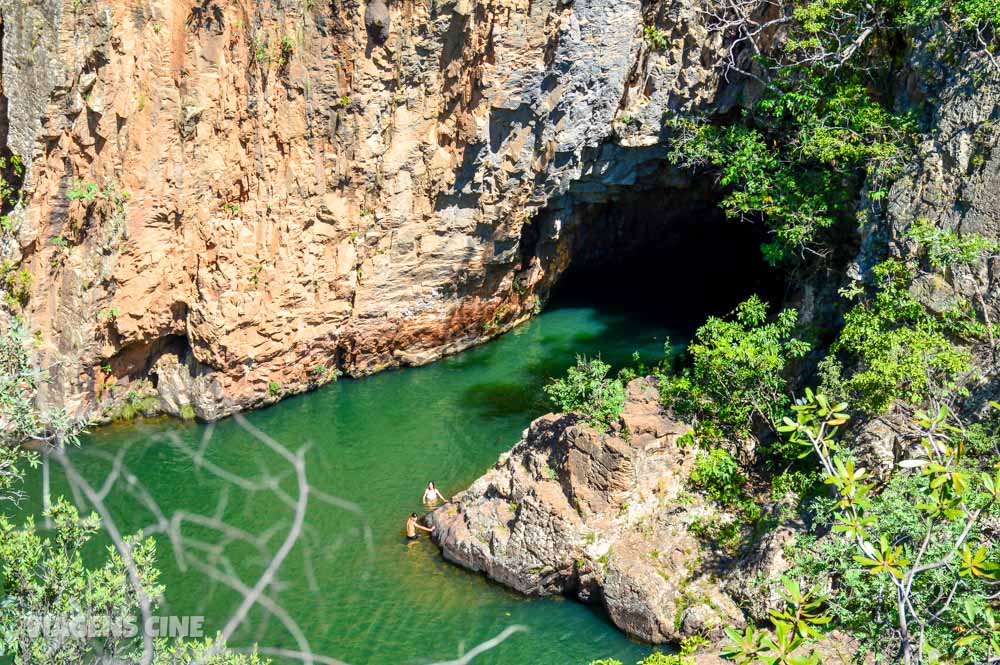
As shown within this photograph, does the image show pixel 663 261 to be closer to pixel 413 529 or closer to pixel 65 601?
pixel 413 529

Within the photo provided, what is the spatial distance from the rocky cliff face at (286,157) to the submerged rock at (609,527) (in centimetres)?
649

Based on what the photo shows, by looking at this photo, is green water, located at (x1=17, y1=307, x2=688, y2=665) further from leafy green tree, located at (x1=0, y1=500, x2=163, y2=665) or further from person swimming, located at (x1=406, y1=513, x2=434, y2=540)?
leafy green tree, located at (x1=0, y1=500, x2=163, y2=665)

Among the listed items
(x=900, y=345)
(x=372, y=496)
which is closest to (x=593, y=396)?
(x=900, y=345)

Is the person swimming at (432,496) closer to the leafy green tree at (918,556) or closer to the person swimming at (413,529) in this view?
the person swimming at (413,529)

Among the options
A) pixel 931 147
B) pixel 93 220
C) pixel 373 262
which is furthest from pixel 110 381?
pixel 931 147

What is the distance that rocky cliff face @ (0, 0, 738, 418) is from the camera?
15.3 meters

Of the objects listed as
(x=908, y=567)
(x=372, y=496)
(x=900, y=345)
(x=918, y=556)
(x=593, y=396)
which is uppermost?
(x=918, y=556)

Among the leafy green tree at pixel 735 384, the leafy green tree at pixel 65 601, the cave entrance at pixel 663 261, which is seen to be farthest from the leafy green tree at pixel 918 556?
the cave entrance at pixel 663 261

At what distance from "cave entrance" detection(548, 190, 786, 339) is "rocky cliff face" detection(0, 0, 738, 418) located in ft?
14.9

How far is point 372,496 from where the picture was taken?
15531 millimetres

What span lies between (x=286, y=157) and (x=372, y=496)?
6193 mm

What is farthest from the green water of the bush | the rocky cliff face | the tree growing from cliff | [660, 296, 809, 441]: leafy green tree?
the tree growing from cliff

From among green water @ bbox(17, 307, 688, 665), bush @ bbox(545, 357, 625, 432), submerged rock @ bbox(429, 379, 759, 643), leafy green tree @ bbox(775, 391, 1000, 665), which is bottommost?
green water @ bbox(17, 307, 688, 665)

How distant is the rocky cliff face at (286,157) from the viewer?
50.2 feet
